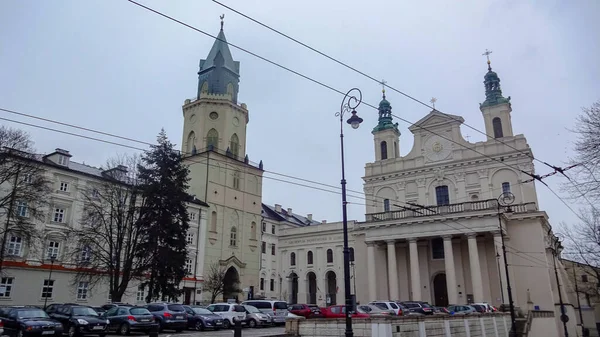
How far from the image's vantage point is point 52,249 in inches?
1374

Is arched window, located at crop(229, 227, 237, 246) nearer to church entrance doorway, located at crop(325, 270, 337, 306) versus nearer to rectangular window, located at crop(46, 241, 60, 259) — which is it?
church entrance doorway, located at crop(325, 270, 337, 306)

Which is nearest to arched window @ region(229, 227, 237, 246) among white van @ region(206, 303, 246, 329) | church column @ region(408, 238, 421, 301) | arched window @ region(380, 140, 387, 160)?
arched window @ region(380, 140, 387, 160)

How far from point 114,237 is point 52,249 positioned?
15.1 feet

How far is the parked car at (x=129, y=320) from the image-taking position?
21.2 m

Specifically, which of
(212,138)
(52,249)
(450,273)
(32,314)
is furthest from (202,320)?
(212,138)

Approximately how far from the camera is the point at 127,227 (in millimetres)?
34719

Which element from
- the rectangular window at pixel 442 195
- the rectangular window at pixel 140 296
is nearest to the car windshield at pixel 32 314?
the rectangular window at pixel 140 296

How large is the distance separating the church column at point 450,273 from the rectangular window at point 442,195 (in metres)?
8.70

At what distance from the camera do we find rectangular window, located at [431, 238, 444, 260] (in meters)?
44.6

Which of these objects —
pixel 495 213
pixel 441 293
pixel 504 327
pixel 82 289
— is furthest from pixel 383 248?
pixel 82 289

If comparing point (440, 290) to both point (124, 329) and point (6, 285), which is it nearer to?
point (124, 329)

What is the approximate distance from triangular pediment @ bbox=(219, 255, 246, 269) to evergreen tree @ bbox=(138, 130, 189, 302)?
52.2ft

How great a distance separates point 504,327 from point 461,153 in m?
26.3

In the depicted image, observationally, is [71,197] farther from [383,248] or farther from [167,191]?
[383,248]
